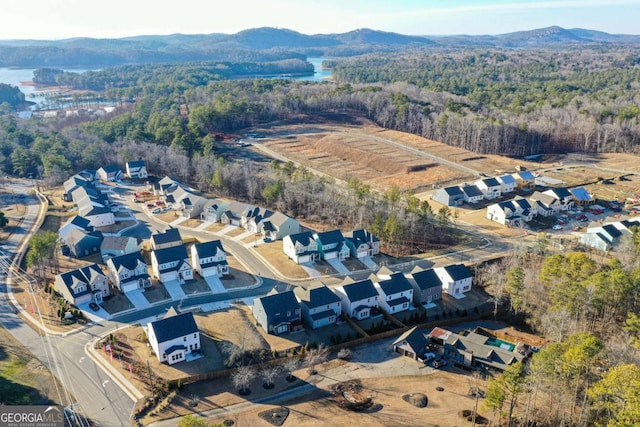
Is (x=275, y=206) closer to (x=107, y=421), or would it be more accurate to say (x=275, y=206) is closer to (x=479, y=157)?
(x=107, y=421)

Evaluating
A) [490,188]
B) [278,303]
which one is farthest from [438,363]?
[490,188]

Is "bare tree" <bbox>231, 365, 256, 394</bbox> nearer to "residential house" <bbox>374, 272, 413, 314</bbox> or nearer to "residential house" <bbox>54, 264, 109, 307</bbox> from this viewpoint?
"residential house" <bbox>374, 272, 413, 314</bbox>

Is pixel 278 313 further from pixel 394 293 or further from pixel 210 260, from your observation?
pixel 210 260

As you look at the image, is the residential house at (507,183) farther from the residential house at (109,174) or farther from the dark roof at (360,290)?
the residential house at (109,174)

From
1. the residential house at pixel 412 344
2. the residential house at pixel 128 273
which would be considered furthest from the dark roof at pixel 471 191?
the residential house at pixel 128 273

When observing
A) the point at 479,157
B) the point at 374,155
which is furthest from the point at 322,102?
the point at 479,157

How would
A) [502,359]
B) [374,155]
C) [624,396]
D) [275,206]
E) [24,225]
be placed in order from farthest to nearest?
[374,155]
[275,206]
[24,225]
[502,359]
[624,396]
